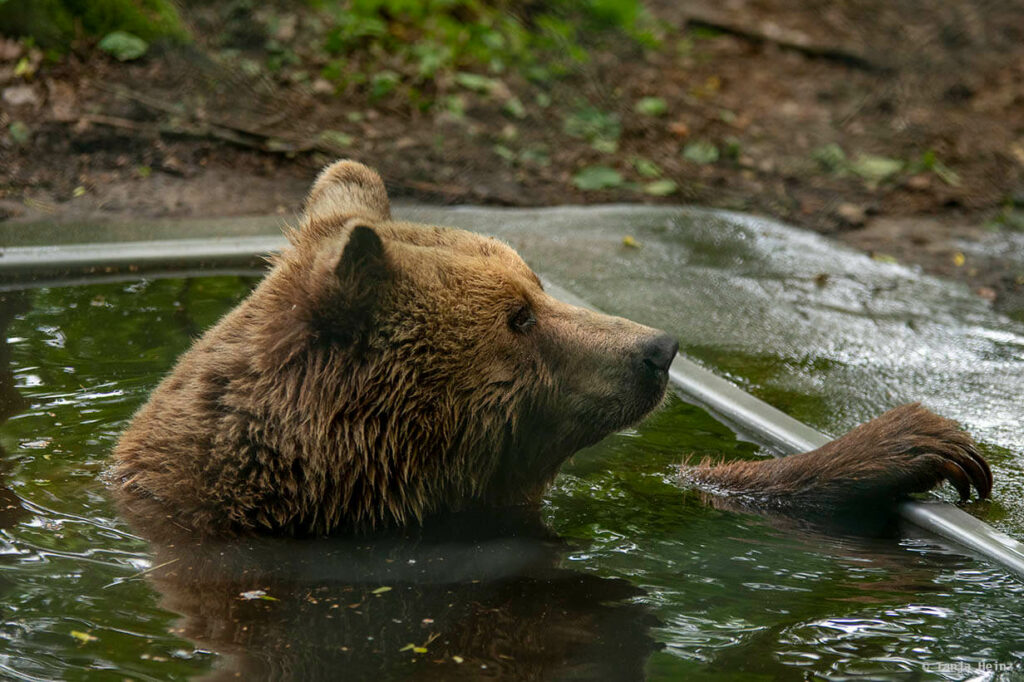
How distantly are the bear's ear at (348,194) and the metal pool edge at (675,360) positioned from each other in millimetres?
1378

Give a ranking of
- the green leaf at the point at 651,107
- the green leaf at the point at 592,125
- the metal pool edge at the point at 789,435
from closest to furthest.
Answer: the metal pool edge at the point at 789,435
the green leaf at the point at 592,125
the green leaf at the point at 651,107

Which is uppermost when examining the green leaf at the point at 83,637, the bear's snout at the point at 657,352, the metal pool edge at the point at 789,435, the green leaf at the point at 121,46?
the green leaf at the point at 121,46

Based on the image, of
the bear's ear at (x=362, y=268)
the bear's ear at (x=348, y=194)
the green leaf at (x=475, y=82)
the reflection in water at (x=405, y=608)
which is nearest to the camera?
the reflection in water at (x=405, y=608)

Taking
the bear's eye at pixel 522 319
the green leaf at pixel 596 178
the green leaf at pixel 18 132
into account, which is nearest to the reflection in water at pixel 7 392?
the bear's eye at pixel 522 319

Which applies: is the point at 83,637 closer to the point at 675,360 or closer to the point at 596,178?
the point at 675,360

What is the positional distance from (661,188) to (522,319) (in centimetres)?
610

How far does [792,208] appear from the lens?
9.41 metres

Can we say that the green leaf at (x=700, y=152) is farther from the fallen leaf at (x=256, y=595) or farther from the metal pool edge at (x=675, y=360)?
the fallen leaf at (x=256, y=595)

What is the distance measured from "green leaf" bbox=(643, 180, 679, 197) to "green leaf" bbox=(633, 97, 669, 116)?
1.69 meters

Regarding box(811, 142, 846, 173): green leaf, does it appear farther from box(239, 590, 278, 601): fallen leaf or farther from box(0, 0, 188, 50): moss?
box(239, 590, 278, 601): fallen leaf

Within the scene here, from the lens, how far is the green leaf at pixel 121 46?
381 inches

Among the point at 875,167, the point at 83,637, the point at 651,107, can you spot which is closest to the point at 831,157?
the point at 875,167

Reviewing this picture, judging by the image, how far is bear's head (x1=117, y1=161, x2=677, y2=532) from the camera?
338 centimetres

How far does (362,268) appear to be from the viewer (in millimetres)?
3275
